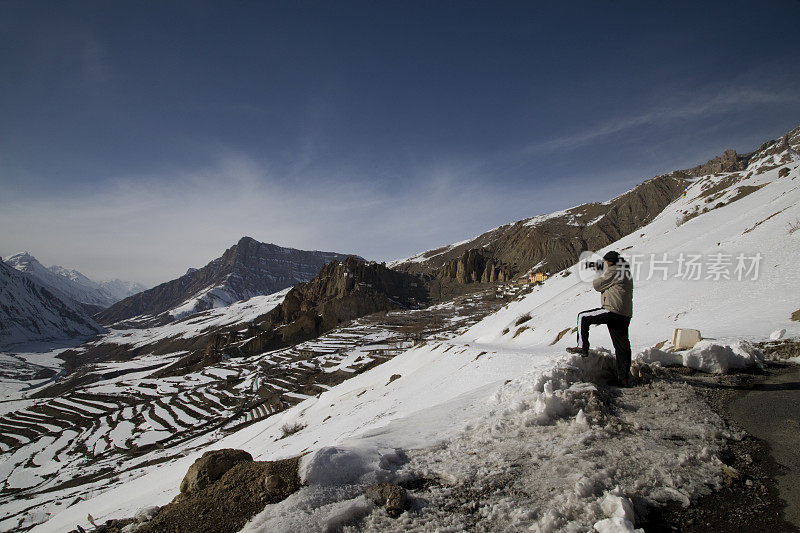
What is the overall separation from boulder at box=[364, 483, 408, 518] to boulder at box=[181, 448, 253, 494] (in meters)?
1.72

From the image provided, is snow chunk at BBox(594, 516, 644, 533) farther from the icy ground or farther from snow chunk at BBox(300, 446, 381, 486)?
snow chunk at BBox(300, 446, 381, 486)

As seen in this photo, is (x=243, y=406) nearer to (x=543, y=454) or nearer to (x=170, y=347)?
(x=543, y=454)

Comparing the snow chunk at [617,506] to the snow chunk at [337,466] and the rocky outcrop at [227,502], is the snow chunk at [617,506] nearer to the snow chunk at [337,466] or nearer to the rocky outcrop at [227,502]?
the snow chunk at [337,466]

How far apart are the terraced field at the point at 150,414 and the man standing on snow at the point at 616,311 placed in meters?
45.9

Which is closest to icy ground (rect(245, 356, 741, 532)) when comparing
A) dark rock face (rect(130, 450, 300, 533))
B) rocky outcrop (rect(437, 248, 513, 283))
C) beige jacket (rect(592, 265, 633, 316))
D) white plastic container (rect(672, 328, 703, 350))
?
dark rock face (rect(130, 450, 300, 533))

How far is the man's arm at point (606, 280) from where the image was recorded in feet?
19.8

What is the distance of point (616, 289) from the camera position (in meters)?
6.02

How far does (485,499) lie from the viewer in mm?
3387

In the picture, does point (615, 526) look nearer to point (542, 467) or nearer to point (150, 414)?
point (542, 467)

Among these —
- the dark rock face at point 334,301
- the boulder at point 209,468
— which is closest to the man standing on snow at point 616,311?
the boulder at point 209,468

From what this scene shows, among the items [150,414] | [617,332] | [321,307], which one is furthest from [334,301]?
[617,332]

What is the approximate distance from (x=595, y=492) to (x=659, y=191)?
21579 centimetres

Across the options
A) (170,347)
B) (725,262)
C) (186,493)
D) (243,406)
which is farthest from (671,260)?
(170,347)

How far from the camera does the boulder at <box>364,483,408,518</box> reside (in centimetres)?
327
